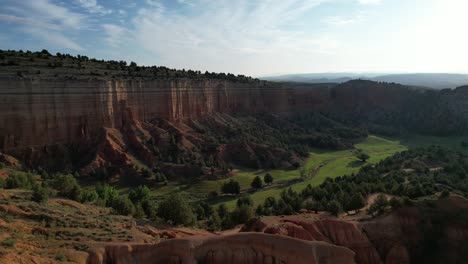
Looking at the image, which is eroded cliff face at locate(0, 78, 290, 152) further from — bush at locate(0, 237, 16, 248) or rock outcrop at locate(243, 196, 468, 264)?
rock outcrop at locate(243, 196, 468, 264)

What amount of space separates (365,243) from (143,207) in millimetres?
21369

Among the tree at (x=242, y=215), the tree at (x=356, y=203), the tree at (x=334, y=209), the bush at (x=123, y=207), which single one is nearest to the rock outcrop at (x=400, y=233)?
the tree at (x=334, y=209)

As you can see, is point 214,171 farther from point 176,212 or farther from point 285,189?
point 176,212

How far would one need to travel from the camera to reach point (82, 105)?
181 ft

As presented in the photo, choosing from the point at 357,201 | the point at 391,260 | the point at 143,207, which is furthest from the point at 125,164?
the point at 391,260

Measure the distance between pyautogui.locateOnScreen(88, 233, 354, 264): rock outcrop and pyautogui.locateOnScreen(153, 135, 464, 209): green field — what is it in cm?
2433

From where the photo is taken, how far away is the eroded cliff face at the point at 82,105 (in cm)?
4759

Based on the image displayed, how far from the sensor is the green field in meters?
52.4

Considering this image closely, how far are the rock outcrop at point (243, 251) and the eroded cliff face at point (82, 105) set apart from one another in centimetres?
3761

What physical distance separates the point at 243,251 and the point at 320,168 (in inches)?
1985

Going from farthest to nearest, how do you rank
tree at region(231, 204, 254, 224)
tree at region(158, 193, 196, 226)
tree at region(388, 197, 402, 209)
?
tree at region(231, 204, 254, 224), tree at region(158, 193, 196, 226), tree at region(388, 197, 402, 209)

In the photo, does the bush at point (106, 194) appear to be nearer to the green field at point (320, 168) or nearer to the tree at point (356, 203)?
the green field at point (320, 168)

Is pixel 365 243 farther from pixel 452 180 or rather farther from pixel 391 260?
pixel 452 180

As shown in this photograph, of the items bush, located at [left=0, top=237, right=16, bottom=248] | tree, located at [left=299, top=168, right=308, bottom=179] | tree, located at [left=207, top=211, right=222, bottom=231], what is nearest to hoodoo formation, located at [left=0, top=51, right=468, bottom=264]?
bush, located at [left=0, top=237, right=16, bottom=248]
